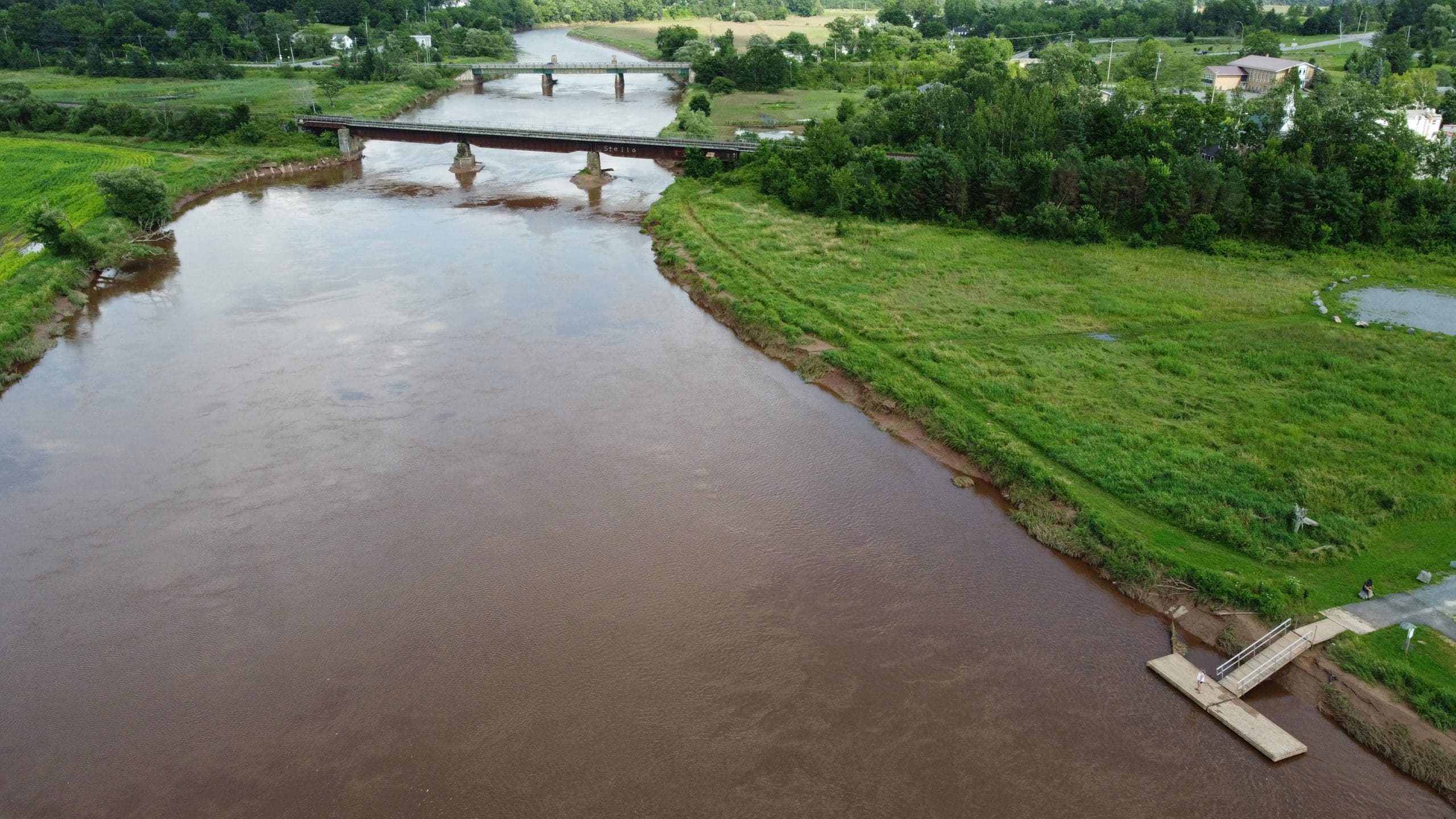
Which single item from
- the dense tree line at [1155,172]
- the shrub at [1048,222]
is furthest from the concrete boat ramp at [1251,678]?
the shrub at [1048,222]

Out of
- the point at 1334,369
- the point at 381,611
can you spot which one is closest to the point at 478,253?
the point at 381,611

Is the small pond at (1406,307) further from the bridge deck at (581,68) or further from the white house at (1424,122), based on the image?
the bridge deck at (581,68)

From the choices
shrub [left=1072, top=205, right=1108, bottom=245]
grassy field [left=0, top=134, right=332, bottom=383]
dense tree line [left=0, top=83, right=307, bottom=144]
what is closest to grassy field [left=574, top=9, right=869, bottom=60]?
dense tree line [left=0, top=83, right=307, bottom=144]

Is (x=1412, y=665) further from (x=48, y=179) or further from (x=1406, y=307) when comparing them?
(x=48, y=179)

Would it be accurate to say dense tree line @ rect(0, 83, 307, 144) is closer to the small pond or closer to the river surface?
the river surface

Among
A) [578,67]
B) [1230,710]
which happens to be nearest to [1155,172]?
[1230,710]
